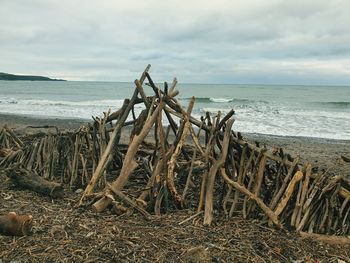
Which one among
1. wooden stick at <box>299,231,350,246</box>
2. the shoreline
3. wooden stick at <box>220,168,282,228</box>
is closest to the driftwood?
wooden stick at <box>220,168,282,228</box>

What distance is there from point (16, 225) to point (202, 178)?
2103 mm

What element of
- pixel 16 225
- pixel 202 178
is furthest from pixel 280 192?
pixel 16 225

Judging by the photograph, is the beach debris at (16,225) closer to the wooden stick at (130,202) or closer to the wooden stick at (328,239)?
the wooden stick at (130,202)

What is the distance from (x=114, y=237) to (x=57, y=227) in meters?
0.62

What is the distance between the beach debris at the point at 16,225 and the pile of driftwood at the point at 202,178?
760mm

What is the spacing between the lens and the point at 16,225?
12.5ft

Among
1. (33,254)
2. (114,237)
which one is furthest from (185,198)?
(33,254)

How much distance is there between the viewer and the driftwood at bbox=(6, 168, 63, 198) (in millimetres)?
4945

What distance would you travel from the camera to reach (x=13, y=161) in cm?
647

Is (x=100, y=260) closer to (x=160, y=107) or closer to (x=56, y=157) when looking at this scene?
(x=160, y=107)

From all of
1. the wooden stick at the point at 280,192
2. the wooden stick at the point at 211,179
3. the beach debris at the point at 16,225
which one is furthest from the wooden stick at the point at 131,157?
the wooden stick at the point at 280,192

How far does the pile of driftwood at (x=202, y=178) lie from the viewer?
4.34 meters

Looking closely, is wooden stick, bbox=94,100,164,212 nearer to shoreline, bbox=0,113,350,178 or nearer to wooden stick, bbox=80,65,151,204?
wooden stick, bbox=80,65,151,204

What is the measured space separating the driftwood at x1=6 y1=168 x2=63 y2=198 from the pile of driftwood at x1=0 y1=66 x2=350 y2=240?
0.5 inches
